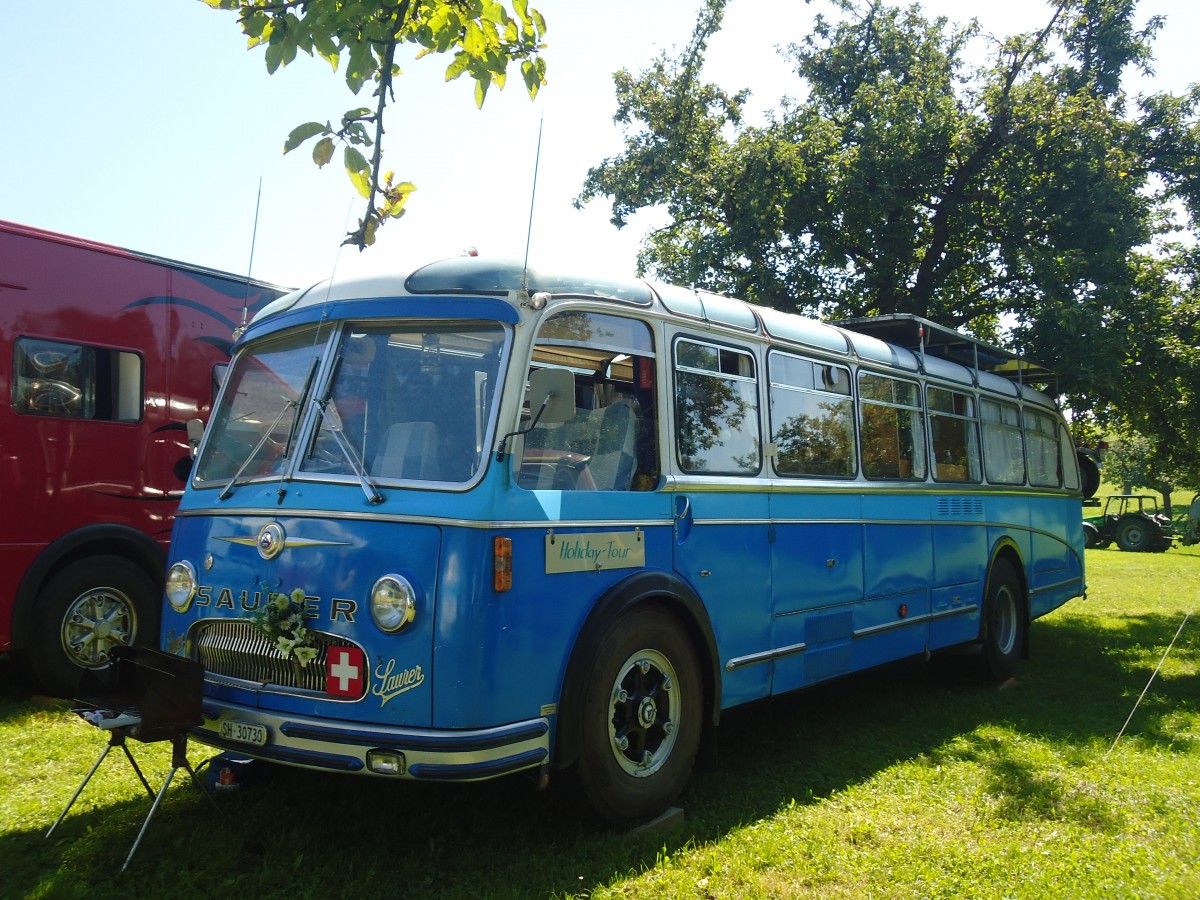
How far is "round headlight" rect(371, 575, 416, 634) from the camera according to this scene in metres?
4.06

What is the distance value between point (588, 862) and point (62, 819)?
2.48 meters

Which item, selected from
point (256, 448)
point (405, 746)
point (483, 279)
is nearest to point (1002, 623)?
point (483, 279)

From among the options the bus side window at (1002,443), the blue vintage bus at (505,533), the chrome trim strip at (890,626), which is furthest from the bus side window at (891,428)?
the bus side window at (1002,443)

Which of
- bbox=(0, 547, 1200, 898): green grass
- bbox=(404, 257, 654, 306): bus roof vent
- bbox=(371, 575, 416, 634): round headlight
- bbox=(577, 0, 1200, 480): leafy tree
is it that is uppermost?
bbox=(577, 0, 1200, 480): leafy tree

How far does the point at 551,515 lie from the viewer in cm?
447

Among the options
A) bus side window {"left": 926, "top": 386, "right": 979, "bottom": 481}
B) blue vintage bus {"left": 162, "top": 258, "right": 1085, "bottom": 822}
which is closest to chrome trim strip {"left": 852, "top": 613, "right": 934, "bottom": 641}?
blue vintage bus {"left": 162, "top": 258, "right": 1085, "bottom": 822}

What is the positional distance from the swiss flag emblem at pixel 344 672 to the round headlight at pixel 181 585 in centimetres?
97

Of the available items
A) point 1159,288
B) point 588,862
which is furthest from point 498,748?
point 1159,288

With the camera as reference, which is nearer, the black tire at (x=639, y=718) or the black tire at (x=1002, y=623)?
the black tire at (x=639, y=718)

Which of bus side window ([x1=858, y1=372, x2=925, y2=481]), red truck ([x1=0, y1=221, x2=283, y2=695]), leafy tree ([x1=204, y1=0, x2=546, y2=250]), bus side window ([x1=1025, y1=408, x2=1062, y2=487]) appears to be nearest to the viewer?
leafy tree ([x1=204, y1=0, x2=546, y2=250])

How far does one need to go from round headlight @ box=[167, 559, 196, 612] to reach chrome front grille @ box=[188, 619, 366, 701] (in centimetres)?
15

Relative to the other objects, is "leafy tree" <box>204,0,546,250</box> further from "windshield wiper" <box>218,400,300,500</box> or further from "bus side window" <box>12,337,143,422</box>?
"bus side window" <box>12,337,143,422</box>

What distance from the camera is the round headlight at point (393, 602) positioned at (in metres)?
4.06

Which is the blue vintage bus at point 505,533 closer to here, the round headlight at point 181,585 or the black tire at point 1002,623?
the round headlight at point 181,585
